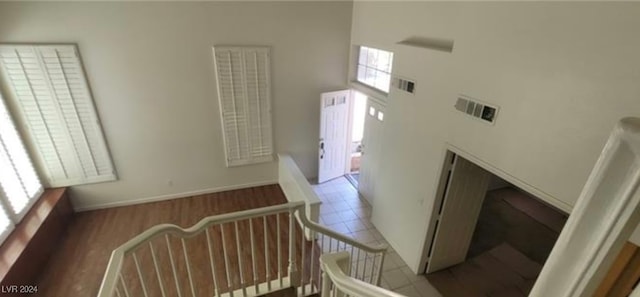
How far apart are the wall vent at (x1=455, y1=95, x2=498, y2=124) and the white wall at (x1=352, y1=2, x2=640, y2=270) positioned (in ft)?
0.23

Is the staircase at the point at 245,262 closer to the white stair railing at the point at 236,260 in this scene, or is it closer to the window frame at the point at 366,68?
the white stair railing at the point at 236,260

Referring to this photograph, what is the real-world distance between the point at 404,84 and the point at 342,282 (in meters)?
3.14

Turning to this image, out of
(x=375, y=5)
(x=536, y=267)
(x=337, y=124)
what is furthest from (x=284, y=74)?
(x=536, y=267)

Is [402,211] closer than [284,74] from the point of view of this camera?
Yes

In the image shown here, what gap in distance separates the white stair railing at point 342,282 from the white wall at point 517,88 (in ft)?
6.41

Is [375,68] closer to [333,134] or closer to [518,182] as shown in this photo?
[333,134]

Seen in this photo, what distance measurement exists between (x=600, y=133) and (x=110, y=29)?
581cm

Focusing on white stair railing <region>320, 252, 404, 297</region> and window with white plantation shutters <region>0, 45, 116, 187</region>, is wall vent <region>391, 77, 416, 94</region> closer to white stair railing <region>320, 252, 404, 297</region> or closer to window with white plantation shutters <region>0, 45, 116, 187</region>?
white stair railing <region>320, 252, 404, 297</region>

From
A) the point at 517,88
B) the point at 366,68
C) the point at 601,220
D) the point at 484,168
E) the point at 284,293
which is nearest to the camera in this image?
the point at 601,220

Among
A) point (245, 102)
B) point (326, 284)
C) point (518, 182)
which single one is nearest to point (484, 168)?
point (518, 182)

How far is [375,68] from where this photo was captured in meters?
5.44

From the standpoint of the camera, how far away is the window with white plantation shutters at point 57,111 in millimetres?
A: 4262

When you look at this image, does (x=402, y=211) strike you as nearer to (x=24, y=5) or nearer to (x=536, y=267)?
(x=536, y=267)

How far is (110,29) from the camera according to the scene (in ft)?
14.5
